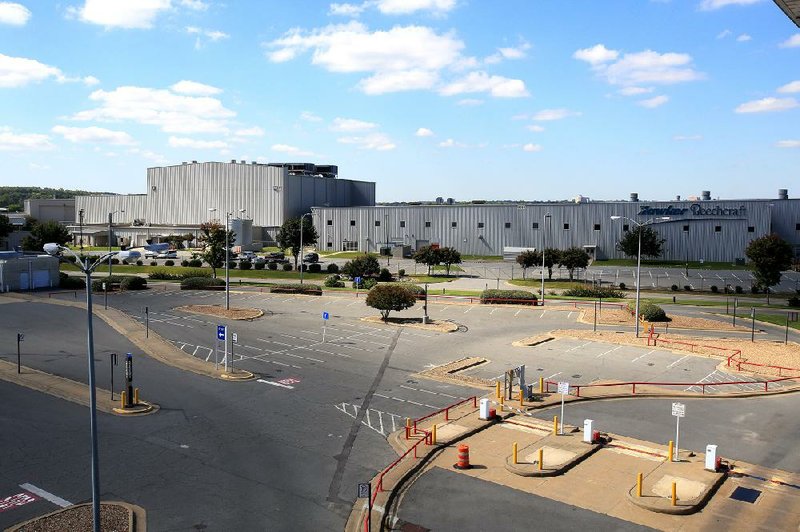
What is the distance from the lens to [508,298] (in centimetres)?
5947

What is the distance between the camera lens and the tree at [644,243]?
287 ft

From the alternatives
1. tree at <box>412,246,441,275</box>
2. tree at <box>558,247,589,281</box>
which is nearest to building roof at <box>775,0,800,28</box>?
tree at <box>558,247,589,281</box>

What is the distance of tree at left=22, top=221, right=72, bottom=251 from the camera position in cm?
9950

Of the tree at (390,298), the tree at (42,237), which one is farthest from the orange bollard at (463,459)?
the tree at (42,237)

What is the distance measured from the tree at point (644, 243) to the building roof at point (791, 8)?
261 feet

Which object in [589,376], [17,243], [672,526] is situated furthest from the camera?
[17,243]

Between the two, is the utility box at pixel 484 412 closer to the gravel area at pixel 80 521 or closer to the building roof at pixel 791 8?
the gravel area at pixel 80 521

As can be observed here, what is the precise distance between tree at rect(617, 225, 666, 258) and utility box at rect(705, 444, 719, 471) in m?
70.5

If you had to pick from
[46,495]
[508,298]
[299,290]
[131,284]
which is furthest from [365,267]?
[46,495]

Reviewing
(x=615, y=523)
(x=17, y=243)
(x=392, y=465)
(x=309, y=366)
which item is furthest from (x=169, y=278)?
(x=615, y=523)

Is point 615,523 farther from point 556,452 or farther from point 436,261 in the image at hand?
point 436,261

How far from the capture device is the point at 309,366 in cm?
3478

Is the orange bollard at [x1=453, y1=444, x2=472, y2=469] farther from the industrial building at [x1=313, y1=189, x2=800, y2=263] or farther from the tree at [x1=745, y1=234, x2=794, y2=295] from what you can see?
the industrial building at [x1=313, y1=189, x2=800, y2=263]

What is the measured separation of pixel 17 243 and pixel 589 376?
11024 centimetres
